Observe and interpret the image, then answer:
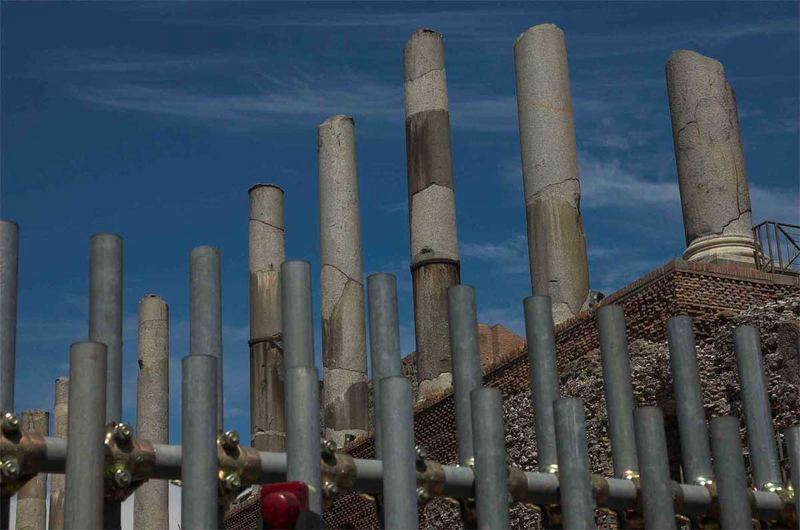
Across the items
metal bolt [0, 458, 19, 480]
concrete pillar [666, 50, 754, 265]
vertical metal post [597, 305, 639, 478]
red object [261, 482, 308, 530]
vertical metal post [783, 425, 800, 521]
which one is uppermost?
concrete pillar [666, 50, 754, 265]

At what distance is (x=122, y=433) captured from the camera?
23.5 ft

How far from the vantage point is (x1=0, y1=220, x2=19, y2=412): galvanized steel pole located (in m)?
7.55

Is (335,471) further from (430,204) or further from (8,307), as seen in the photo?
(430,204)

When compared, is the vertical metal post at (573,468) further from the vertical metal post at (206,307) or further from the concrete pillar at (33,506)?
the concrete pillar at (33,506)

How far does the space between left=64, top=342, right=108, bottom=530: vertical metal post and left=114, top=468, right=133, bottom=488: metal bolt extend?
0.18m

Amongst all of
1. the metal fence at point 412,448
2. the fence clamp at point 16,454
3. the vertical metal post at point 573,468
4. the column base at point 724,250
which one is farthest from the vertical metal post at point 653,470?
the column base at point 724,250

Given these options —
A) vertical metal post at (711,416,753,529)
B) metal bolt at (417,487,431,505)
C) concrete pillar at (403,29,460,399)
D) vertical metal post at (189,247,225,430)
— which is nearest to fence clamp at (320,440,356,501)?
metal bolt at (417,487,431,505)

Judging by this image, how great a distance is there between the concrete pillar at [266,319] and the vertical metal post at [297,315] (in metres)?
12.2

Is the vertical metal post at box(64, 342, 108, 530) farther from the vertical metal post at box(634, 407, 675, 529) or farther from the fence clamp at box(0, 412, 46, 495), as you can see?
the vertical metal post at box(634, 407, 675, 529)

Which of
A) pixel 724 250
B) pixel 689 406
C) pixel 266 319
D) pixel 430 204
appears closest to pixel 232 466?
pixel 689 406

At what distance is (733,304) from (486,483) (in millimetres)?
7045

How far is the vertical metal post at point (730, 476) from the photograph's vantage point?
8.76 metres

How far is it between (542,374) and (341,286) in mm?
10912

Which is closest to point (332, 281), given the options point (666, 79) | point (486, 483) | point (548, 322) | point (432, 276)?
point (432, 276)
